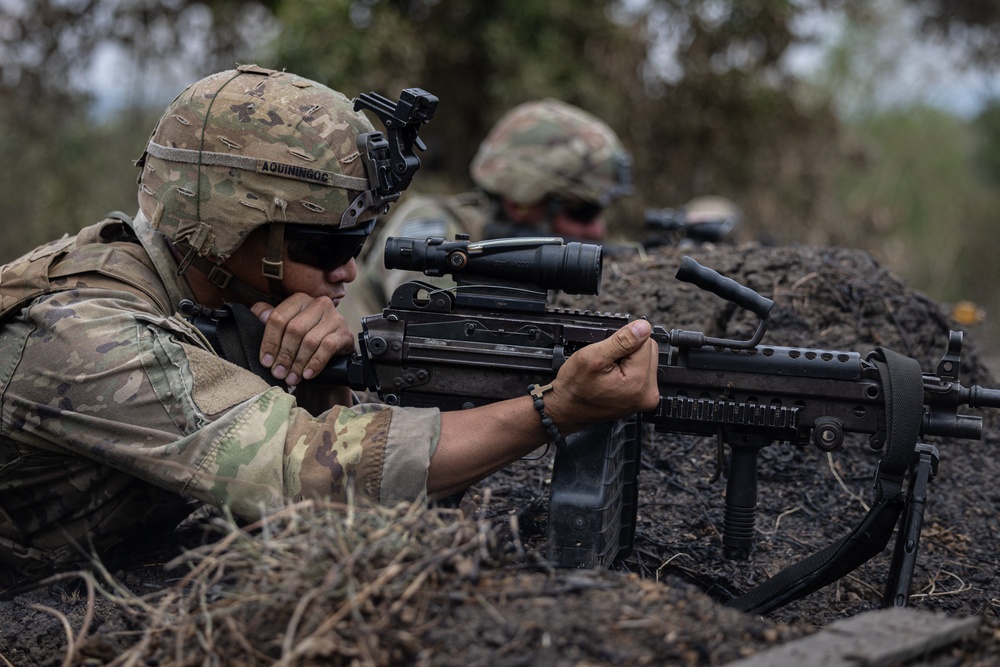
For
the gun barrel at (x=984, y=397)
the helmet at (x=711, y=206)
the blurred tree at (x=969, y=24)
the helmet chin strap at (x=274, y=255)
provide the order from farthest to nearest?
the blurred tree at (x=969, y=24)
the helmet at (x=711, y=206)
the helmet chin strap at (x=274, y=255)
the gun barrel at (x=984, y=397)

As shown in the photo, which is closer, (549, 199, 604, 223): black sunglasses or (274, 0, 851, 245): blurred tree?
(549, 199, 604, 223): black sunglasses

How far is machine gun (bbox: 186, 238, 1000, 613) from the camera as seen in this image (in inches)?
139

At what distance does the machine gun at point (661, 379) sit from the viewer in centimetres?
354

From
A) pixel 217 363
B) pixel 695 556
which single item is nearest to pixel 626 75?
pixel 695 556

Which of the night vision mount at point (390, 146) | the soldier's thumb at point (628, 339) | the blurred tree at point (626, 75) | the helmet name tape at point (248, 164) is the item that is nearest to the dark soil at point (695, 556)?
the soldier's thumb at point (628, 339)

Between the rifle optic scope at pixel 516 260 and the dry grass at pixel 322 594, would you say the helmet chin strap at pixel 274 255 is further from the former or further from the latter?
the dry grass at pixel 322 594

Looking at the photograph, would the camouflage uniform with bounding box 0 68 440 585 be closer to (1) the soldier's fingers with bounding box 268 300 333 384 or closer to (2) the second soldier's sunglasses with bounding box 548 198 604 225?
(1) the soldier's fingers with bounding box 268 300 333 384

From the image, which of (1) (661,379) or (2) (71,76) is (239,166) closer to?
(1) (661,379)

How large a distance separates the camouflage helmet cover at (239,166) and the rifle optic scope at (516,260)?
0.35 metres

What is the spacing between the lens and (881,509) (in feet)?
12.1

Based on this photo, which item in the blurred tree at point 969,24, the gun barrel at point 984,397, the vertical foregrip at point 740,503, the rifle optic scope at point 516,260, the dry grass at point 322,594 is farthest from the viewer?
the blurred tree at point 969,24

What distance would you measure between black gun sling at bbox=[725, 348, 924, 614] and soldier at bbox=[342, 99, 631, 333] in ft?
14.6

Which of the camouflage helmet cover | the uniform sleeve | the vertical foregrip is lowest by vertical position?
the vertical foregrip

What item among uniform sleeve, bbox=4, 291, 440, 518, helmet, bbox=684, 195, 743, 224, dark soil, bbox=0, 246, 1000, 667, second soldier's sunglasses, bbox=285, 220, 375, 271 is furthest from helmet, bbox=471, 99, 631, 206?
uniform sleeve, bbox=4, 291, 440, 518
